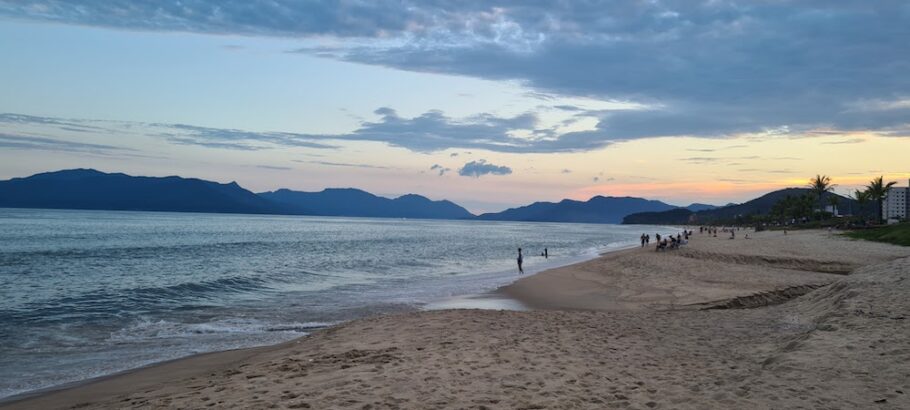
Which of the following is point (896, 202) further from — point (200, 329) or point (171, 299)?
point (200, 329)

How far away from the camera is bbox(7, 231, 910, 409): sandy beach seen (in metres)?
6.44

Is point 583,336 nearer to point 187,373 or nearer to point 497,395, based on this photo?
point 497,395

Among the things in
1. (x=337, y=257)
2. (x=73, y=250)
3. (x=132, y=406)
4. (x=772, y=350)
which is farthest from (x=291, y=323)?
(x=73, y=250)

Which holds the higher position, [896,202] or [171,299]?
[896,202]

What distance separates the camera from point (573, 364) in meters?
8.18

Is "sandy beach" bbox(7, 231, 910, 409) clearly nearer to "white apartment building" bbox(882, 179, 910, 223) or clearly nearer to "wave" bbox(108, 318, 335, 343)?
"wave" bbox(108, 318, 335, 343)

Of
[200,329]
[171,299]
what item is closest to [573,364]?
[200,329]

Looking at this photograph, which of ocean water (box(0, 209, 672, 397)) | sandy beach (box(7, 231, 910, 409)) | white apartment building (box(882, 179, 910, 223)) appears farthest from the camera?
white apartment building (box(882, 179, 910, 223))

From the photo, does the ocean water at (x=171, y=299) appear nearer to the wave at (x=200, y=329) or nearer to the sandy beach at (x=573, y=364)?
the wave at (x=200, y=329)

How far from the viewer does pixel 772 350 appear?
8609 millimetres

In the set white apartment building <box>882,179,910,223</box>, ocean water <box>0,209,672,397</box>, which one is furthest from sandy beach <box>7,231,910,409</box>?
white apartment building <box>882,179,910,223</box>

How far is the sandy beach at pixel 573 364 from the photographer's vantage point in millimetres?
6441

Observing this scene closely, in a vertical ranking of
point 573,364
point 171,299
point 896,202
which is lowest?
point 171,299

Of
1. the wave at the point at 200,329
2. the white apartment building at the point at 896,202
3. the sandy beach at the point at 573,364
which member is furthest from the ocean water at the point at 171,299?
the white apartment building at the point at 896,202
